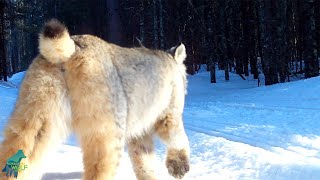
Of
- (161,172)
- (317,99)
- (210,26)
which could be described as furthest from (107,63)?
(210,26)

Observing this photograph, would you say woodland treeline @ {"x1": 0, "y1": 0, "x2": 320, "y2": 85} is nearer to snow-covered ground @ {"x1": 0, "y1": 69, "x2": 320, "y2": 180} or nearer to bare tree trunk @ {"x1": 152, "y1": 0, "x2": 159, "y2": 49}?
bare tree trunk @ {"x1": 152, "y1": 0, "x2": 159, "y2": 49}

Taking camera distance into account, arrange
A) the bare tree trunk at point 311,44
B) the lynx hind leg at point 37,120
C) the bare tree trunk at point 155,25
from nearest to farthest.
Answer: the lynx hind leg at point 37,120, the bare tree trunk at point 311,44, the bare tree trunk at point 155,25

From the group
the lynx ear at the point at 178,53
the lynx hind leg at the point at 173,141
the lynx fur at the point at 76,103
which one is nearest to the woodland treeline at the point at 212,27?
the lynx ear at the point at 178,53

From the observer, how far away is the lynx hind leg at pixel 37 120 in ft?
10.9

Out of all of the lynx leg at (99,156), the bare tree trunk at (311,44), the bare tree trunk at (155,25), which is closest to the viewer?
the lynx leg at (99,156)

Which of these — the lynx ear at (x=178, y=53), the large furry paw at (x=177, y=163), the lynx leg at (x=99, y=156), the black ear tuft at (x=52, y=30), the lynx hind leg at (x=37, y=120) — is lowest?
the large furry paw at (x=177, y=163)

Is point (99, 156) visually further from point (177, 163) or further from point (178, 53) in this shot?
point (178, 53)

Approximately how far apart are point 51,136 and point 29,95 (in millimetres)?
356

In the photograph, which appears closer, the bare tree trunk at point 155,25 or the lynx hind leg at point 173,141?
the lynx hind leg at point 173,141

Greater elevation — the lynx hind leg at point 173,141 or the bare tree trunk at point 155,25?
the bare tree trunk at point 155,25

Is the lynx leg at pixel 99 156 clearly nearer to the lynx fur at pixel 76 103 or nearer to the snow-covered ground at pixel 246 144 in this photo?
the lynx fur at pixel 76 103

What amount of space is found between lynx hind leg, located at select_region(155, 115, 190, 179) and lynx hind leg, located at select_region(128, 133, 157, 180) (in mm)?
178

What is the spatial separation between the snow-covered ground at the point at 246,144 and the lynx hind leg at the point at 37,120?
0.19 meters

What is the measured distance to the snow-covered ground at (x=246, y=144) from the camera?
507cm
